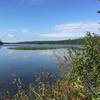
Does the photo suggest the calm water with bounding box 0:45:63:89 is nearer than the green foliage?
No

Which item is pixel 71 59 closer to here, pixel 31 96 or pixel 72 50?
pixel 72 50

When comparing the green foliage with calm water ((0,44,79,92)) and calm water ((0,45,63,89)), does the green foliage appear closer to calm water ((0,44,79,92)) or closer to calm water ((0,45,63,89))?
calm water ((0,44,79,92))

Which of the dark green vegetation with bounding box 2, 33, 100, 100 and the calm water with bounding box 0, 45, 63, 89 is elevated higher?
the dark green vegetation with bounding box 2, 33, 100, 100

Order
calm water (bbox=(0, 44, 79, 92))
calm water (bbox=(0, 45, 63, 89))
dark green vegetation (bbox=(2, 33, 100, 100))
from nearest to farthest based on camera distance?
dark green vegetation (bbox=(2, 33, 100, 100)), calm water (bbox=(0, 44, 79, 92)), calm water (bbox=(0, 45, 63, 89))

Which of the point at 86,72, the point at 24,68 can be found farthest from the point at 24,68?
the point at 86,72

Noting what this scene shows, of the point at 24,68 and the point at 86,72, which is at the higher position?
the point at 86,72

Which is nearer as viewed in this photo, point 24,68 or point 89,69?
point 89,69

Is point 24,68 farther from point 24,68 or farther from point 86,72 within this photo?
point 86,72

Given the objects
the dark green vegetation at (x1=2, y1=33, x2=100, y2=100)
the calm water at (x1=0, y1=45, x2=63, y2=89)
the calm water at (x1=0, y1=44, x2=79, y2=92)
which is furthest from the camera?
the calm water at (x1=0, y1=45, x2=63, y2=89)

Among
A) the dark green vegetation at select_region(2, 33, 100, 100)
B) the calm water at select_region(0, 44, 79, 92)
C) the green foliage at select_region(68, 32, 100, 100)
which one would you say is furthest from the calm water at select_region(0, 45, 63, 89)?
the green foliage at select_region(68, 32, 100, 100)

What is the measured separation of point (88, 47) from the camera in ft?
22.5

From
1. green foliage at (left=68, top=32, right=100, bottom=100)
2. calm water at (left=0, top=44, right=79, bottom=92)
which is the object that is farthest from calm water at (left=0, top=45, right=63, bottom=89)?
green foliage at (left=68, top=32, right=100, bottom=100)

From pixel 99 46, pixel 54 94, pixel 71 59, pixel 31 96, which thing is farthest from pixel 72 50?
pixel 31 96

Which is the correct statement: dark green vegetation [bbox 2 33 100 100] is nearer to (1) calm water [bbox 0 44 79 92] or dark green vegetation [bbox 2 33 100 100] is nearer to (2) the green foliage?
(2) the green foliage
